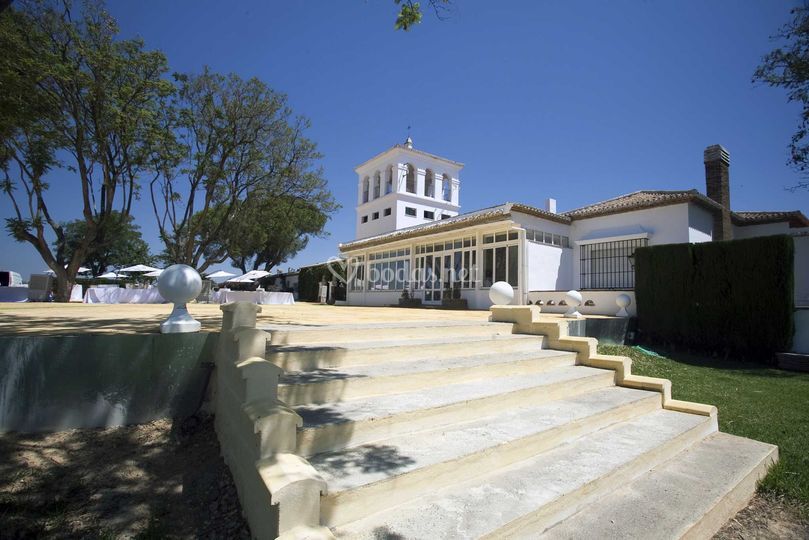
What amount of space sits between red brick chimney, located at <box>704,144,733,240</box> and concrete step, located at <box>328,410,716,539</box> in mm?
15184

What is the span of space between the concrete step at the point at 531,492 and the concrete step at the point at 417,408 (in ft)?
1.77

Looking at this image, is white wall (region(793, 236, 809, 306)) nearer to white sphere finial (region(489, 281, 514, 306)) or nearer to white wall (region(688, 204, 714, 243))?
white wall (region(688, 204, 714, 243))

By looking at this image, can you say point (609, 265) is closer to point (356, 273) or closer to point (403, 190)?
point (356, 273)

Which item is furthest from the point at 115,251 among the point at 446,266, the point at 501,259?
the point at 501,259

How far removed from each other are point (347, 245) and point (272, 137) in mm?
8778

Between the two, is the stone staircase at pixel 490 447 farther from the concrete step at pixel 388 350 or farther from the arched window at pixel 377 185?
the arched window at pixel 377 185

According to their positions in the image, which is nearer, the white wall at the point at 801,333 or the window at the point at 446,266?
the white wall at the point at 801,333

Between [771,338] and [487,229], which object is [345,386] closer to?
[771,338]

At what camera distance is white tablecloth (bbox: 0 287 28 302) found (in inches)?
555

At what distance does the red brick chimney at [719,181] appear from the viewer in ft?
48.6

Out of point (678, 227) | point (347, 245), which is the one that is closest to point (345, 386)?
point (678, 227)

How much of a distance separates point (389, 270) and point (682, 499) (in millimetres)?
18596

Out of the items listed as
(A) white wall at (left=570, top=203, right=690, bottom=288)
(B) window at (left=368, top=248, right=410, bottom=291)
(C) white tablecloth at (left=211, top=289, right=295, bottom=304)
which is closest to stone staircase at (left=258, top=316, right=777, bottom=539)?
(A) white wall at (left=570, top=203, right=690, bottom=288)

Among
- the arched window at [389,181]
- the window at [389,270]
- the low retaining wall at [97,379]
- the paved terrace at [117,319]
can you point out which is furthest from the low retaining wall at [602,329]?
the arched window at [389,181]
